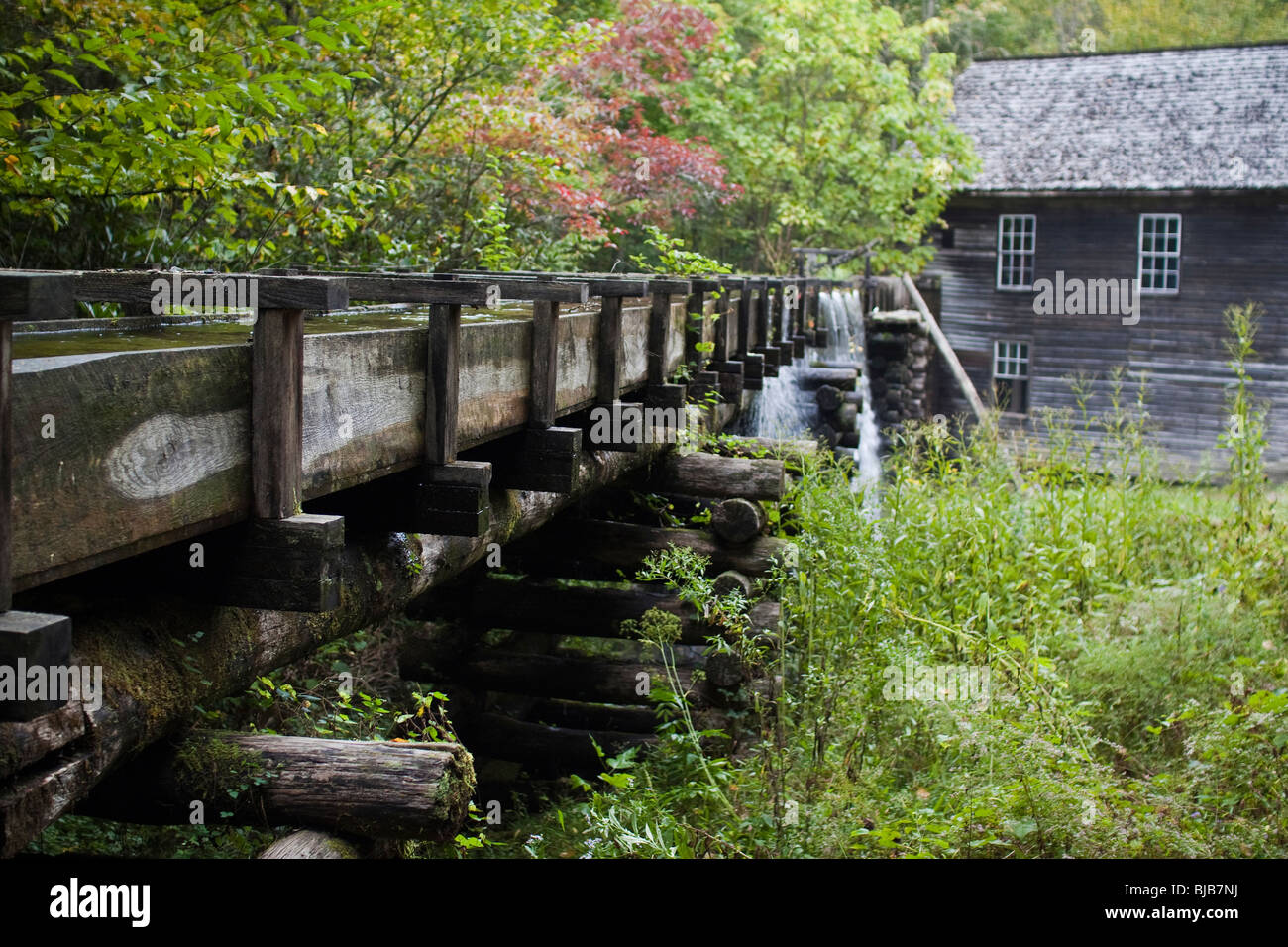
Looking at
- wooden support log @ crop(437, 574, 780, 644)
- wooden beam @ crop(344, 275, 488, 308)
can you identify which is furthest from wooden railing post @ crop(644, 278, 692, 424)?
wooden beam @ crop(344, 275, 488, 308)

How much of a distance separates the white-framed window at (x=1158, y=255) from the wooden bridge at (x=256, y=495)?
67.5ft

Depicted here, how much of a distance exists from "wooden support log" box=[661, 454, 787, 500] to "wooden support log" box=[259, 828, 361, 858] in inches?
153

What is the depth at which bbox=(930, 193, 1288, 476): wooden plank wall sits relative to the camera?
22.3 m

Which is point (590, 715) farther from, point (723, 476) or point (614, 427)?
point (614, 427)

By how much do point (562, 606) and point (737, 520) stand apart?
1277mm

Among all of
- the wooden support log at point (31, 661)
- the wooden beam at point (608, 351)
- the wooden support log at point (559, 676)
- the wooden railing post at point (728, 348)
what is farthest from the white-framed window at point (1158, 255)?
the wooden support log at point (31, 661)

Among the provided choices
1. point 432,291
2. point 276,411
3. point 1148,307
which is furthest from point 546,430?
point 1148,307

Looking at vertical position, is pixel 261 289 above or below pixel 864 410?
above

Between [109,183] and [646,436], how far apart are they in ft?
9.08

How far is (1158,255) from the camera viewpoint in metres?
23.1

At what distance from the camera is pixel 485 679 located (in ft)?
24.5

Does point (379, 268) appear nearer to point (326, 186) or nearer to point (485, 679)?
point (326, 186)
